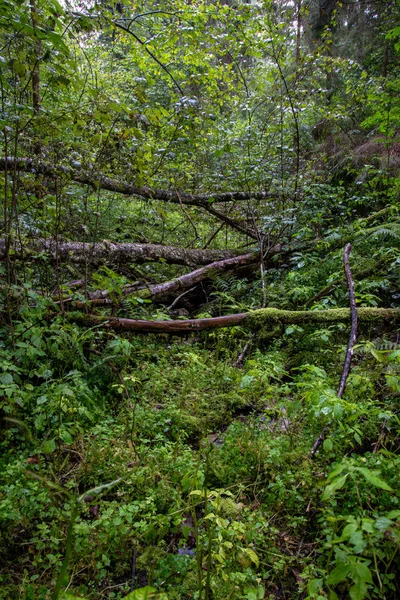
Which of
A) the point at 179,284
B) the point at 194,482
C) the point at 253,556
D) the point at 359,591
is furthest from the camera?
the point at 179,284

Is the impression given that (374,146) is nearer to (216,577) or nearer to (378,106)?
(378,106)

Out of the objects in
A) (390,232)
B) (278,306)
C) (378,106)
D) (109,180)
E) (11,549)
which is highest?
(378,106)

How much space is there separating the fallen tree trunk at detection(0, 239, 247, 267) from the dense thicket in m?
0.04

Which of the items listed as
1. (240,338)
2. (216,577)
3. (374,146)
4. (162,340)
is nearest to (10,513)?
(216,577)

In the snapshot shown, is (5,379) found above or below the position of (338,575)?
above

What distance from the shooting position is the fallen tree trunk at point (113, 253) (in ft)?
15.4

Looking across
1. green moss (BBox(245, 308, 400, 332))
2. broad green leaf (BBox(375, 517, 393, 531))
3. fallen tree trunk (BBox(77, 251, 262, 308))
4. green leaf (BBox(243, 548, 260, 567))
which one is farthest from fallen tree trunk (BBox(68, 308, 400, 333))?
broad green leaf (BBox(375, 517, 393, 531))

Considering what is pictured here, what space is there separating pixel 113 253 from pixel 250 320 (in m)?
2.63

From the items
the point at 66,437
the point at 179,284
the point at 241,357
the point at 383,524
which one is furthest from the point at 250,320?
the point at 383,524

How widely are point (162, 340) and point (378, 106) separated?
21.3 ft

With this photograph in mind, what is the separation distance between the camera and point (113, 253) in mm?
5984

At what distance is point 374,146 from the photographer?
8758 millimetres

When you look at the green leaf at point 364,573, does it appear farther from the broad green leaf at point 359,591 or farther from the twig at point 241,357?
the twig at point 241,357

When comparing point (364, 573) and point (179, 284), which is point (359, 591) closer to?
point (364, 573)
